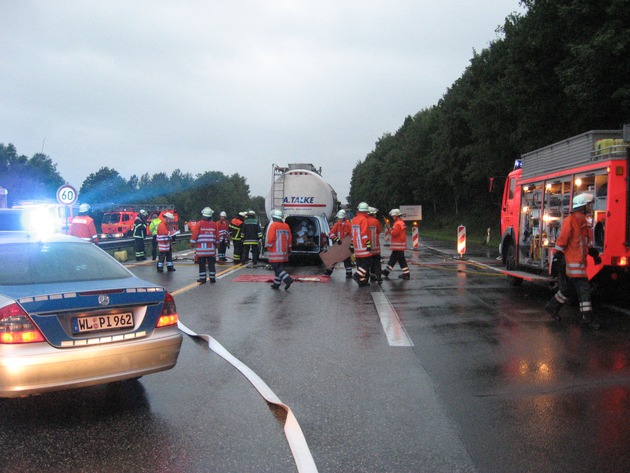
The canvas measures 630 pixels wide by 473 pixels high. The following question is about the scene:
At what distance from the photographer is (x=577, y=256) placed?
8.65 meters

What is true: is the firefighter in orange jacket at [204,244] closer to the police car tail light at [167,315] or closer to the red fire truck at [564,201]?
the red fire truck at [564,201]

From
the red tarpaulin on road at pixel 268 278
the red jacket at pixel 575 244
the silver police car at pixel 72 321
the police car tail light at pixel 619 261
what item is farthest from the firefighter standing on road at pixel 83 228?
the police car tail light at pixel 619 261

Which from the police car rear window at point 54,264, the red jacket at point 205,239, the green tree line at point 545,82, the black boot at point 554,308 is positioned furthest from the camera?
the green tree line at point 545,82

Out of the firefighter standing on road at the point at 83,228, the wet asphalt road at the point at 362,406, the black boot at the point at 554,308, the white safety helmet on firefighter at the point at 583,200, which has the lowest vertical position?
the wet asphalt road at the point at 362,406

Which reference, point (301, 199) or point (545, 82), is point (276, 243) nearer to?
point (301, 199)

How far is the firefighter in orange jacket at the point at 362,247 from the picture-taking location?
1361cm

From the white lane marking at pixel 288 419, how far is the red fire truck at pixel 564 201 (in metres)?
6.10

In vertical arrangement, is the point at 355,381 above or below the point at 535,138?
below

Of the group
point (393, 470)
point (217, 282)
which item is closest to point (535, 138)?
point (217, 282)

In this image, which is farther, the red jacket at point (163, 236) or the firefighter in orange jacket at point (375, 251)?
the red jacket at point (163, 236)

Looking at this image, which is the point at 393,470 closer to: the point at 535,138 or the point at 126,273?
the point at 126,273

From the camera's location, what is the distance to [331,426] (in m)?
4.53

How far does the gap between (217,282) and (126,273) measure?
9.16 metres

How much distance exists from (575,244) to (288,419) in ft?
19.3
